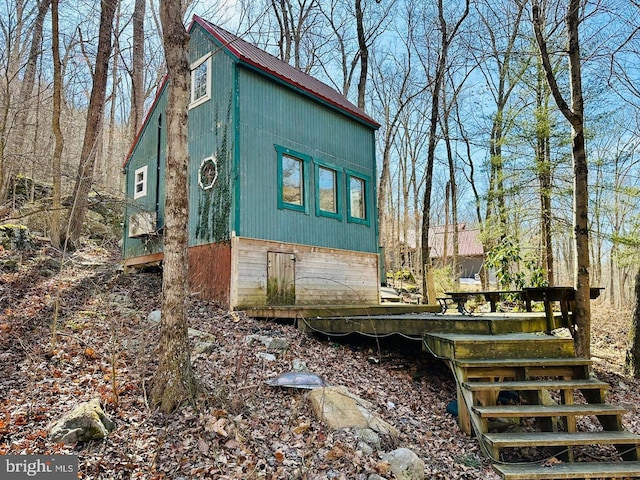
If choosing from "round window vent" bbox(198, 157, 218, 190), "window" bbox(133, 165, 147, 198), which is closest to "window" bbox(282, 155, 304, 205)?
"round window vent" bbox(198, 157, 218, 190)

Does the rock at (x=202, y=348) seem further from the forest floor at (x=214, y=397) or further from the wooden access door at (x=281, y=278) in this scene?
the wooden access door at (x=281, y=278)

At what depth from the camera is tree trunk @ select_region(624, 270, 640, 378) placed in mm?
8266

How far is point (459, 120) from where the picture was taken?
787 inches

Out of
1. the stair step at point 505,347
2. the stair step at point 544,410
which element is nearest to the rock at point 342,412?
the stair step at point 544,410

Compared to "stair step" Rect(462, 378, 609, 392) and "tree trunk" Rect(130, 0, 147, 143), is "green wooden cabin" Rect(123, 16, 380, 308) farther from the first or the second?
"stair step" Rect(462, 378, 609, 392)

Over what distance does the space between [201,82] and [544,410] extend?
9.28m

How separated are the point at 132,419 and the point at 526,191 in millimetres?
11106

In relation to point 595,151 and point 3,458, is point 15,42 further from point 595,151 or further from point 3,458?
point 595,151

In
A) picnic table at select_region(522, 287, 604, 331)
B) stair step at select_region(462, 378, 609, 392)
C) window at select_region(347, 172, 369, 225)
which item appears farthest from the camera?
window at select_region(347, 172, 369, 225)

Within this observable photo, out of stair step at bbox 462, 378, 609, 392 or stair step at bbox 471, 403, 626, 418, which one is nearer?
stair step at bbox 471, 403, 626, 418

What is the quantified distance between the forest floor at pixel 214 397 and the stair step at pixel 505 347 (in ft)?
2.76

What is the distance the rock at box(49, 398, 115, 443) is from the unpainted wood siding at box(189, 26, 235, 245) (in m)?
5.11

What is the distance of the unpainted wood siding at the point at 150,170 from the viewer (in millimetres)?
10734

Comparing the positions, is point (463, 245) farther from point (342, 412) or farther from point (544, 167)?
point (342, 412)
